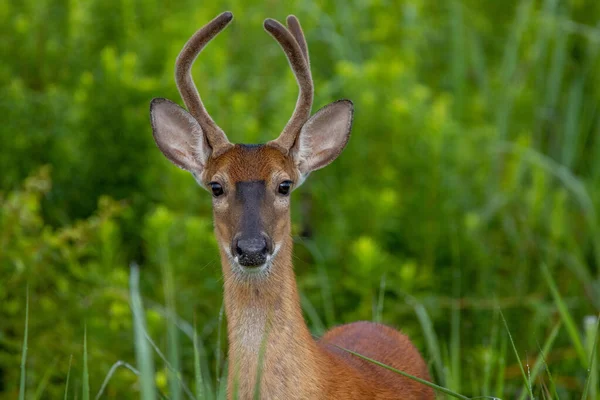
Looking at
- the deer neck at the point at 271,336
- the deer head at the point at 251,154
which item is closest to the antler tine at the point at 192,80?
the deer head at the point at 251,154

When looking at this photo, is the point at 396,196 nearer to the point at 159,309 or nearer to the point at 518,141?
the point at 518,141

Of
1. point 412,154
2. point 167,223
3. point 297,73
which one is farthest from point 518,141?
point 297,73

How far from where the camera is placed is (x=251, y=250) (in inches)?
148

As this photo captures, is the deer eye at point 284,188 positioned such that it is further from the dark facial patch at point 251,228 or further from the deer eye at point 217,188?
the deer eye at point 217,188

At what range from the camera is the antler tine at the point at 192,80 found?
414 cm

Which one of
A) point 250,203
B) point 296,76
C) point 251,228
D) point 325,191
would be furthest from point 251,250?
point 325,191

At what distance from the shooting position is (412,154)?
6.41 m

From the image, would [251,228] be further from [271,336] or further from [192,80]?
[192,80]

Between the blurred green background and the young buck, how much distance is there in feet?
3.45

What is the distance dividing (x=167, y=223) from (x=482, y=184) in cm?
233

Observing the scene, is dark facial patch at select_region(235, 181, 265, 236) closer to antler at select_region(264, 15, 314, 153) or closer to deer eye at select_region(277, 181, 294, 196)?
deer eye at select_region(277, 181, 294, 196)

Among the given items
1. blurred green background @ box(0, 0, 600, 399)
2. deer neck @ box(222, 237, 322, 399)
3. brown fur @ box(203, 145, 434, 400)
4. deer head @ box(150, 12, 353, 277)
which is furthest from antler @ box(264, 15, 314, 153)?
blurred green background @ box(0, 0, 600, 399)

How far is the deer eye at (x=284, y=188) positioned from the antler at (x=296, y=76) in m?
0.17

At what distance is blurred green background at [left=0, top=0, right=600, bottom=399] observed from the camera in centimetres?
568
